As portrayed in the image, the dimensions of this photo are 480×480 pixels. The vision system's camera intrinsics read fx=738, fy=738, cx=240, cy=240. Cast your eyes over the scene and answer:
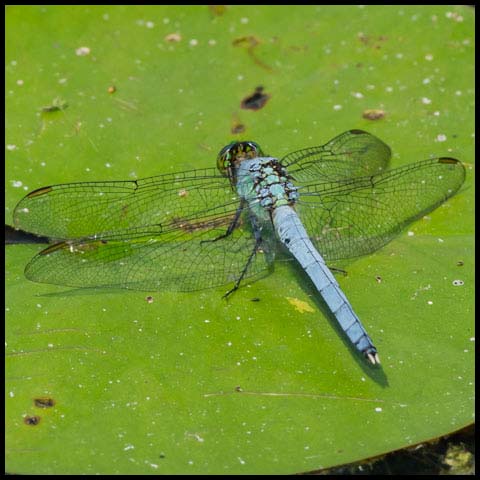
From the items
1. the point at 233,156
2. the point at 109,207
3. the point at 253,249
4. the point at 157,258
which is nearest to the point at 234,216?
the point at 253,249

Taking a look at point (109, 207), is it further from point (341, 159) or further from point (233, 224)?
point (341, 159)

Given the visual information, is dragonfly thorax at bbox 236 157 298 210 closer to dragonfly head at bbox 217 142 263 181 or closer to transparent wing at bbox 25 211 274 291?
dragonfly head at bbox 217 142 263 181

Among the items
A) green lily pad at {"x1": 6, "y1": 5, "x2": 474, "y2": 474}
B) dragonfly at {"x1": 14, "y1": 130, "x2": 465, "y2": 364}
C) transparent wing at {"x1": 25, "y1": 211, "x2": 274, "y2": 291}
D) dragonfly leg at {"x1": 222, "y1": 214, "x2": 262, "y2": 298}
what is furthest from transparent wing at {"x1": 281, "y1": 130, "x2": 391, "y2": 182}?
transparent wing at {"x1": 25, "y1": 211, "x2": 274, "y2": 291}

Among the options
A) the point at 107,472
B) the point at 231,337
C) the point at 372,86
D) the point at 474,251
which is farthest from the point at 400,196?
the point at 107,472

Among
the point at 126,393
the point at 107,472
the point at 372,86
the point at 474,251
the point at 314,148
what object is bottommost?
the point at 107,472

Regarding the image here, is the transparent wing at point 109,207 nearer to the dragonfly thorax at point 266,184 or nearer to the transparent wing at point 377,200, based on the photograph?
the dragonfly thorax at point 266,184

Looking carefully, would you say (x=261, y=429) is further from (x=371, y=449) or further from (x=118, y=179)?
(x=118, y=179)
